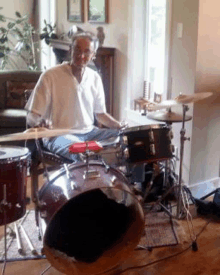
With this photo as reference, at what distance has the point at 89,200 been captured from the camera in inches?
86.4

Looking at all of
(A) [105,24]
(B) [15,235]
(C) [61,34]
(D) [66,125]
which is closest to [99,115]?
(D) [66,125]

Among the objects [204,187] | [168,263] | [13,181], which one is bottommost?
[168,263]

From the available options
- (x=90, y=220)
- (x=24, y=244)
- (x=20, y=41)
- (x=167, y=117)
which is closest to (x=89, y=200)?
(x=90, y=220)

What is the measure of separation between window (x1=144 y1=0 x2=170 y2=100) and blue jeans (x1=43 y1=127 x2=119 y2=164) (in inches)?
30.2

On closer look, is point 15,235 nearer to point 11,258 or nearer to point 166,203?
point 11,258

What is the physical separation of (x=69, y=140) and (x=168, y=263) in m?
0.94

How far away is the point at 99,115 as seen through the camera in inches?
113

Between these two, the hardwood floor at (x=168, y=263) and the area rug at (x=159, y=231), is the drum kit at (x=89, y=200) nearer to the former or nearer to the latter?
the hardwood floor at (x=168, y=263)

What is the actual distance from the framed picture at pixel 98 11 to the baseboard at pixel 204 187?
5.71 feet

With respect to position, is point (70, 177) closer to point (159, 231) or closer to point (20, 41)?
point (159, 231)

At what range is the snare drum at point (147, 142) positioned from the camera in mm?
2242

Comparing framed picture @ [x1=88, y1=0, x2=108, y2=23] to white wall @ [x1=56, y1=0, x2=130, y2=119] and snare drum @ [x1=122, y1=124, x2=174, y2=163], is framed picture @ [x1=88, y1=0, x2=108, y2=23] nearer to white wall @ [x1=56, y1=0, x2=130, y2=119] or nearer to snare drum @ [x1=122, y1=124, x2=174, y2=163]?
white wall @ [x1=56, y1=0, x2=130, y2=119]

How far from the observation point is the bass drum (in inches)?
75.9

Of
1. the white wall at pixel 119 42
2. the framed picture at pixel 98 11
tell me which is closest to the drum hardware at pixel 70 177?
the white wall at pixel 119 42
